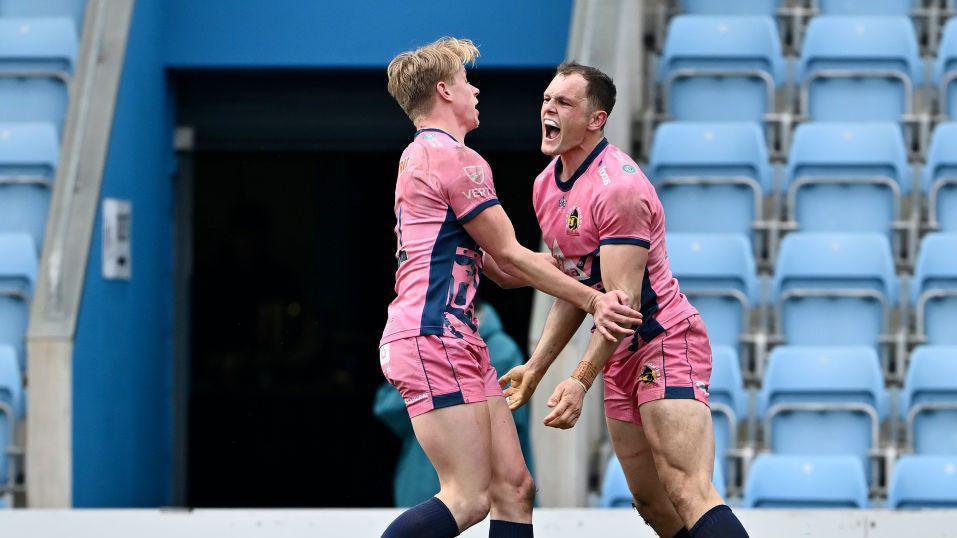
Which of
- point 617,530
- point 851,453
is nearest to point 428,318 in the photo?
point 617,530

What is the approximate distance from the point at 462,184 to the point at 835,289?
13.0 feet

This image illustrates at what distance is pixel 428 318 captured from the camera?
4383 mm

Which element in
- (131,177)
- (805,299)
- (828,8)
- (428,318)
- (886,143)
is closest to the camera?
(428,318)

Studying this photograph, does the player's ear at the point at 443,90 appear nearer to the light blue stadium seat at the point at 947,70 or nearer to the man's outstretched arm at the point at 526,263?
the man's outstretched arm at the point at 526,263

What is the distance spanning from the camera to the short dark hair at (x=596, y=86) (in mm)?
4590

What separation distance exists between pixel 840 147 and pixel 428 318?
186 inches

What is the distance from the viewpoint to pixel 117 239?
28.9 feet

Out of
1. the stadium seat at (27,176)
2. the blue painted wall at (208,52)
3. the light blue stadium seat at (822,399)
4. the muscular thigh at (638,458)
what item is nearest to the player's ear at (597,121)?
the muscular thigh at (638,458)

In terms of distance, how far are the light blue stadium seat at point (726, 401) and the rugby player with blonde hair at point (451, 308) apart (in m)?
2.84

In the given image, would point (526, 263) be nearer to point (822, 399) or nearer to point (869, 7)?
point (822, 399)

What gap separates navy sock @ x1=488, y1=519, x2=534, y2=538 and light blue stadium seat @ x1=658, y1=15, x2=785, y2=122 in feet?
16.1

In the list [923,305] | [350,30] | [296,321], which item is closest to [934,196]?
[923,305]

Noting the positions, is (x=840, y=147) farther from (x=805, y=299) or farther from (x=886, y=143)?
(x=805, y=299)

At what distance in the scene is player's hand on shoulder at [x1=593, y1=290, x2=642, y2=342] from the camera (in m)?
4.33
